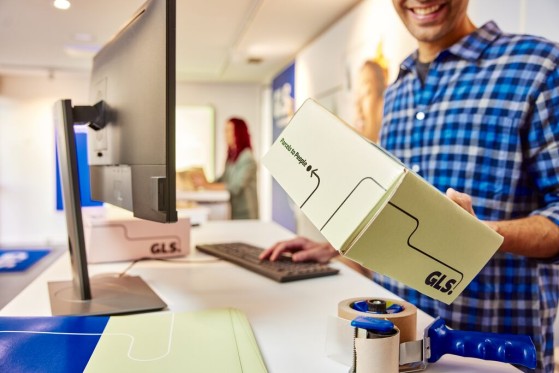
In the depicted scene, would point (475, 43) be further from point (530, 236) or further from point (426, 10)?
point (530, 236)

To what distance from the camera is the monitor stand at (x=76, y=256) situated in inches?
34.7

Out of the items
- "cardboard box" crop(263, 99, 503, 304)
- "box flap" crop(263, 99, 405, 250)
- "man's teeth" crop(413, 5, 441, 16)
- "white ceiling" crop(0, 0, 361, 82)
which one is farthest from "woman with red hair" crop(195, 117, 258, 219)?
"cardboard box" crop(263, 99, 503, 304)

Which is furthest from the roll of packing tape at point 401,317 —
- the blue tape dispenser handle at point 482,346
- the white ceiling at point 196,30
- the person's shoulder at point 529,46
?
the white ceiling at point 196,30

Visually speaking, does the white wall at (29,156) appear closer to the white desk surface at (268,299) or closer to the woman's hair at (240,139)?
the woman's hair at (240,139)

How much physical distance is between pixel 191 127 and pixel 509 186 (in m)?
A: 6.00

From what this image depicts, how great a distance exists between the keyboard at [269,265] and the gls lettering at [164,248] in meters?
0.10

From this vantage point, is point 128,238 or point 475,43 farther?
point 128,238

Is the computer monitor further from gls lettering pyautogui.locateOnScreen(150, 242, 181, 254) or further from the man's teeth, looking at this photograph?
the man's teeth

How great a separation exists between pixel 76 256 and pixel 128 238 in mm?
399

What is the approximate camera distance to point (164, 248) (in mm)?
1396

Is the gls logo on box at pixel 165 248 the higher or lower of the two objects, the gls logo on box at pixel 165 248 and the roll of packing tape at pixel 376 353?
the lower

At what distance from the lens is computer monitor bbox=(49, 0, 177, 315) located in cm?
74

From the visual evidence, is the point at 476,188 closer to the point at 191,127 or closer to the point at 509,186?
the point at 509,186

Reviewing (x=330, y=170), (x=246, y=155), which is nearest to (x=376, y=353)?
(x=330, y=170)
